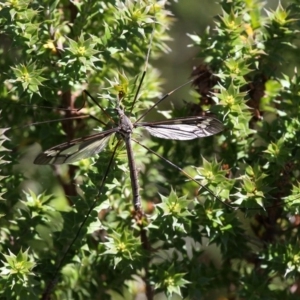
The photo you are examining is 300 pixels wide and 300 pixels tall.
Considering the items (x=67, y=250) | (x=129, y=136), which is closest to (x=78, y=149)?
(x=129, y=136)

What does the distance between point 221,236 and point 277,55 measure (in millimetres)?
513

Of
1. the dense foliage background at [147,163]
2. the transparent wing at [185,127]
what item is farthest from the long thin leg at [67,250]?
the transparent wing at [185,127]

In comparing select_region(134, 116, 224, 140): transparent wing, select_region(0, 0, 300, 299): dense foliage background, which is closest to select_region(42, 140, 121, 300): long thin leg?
select_region(0, 0, 300, 299): dense foliage background

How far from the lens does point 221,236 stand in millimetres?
1634

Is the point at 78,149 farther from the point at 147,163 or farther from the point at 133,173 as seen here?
the point at 147,163

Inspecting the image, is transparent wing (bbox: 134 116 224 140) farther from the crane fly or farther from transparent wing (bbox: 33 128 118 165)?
transparent wing (bbox: 33 128 118 165)

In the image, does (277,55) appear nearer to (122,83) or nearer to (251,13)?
(251,13)

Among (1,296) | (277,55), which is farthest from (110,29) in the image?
(1,296)

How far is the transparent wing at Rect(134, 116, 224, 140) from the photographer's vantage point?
166 cm

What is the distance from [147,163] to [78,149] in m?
0.35

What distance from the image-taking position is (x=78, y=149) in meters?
1.61

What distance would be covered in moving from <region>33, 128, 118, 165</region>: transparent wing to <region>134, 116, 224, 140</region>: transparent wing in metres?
0.12

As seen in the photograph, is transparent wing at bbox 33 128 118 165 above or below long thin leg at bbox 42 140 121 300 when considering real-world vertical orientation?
above

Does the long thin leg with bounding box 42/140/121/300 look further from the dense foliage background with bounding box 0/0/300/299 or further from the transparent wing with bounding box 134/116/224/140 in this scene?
the transparent wing with bounding box 134/116/224/140
